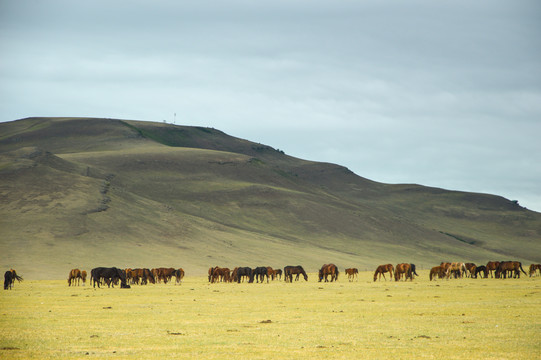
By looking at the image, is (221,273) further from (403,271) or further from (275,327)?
(275,327)

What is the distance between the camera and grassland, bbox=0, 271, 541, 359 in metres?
16.2

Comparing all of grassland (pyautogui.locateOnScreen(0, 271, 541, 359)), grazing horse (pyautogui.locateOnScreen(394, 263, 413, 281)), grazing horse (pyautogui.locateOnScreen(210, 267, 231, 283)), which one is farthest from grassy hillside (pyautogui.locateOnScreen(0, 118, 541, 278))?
grassland (pyautogui.locateOnScreen(0, 271, 541, 359))

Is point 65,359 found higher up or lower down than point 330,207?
lower down

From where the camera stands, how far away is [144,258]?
76812mm

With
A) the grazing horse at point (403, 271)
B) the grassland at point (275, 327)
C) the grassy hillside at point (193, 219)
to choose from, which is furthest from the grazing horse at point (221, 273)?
the grassland at point (275, 327)

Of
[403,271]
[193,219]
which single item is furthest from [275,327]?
[193,219]

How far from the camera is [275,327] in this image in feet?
69.7

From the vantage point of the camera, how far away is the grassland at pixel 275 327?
53.2 feet

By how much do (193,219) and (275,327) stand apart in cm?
8738

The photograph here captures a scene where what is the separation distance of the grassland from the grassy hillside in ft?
123

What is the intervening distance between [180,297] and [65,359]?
20.9m

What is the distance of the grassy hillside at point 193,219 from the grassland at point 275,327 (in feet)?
123

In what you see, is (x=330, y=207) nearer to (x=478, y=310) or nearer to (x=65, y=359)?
(x=478, y=310)

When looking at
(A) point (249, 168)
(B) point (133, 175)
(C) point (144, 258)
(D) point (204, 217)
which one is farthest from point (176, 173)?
(C) point (144, 258)
